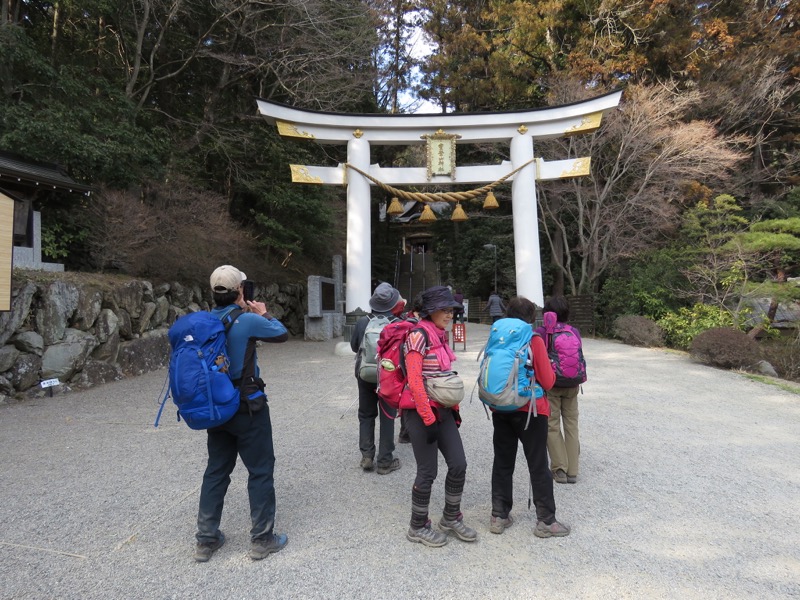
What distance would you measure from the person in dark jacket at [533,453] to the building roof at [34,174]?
873 centimetres

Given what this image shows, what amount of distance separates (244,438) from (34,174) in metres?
8.06

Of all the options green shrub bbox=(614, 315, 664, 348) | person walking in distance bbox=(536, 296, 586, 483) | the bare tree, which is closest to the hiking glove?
person walking in distance bbox=(536, 296, 586, 483)

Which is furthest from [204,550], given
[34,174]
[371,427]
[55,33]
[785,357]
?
[55,33]

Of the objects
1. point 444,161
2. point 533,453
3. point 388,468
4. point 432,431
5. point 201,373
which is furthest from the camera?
point 444,161

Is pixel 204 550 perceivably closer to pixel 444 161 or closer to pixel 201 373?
pixel 201 373

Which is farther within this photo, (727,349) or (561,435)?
(727,349)

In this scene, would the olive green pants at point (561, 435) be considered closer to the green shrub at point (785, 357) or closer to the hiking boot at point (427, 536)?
the hiking boot at point (427, 536)

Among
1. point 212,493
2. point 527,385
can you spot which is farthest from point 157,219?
point 527,385

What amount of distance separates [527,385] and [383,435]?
1.61 metres

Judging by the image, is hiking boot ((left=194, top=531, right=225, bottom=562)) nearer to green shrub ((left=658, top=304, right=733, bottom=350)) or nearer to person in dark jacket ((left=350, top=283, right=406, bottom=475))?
person in dark jacket ((left=350, top=283, right=406, bottom=475))

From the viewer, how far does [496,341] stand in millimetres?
2689

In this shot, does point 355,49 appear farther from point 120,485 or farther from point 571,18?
point 120,485

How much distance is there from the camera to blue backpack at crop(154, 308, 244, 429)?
7.28ft

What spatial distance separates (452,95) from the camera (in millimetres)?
19844
